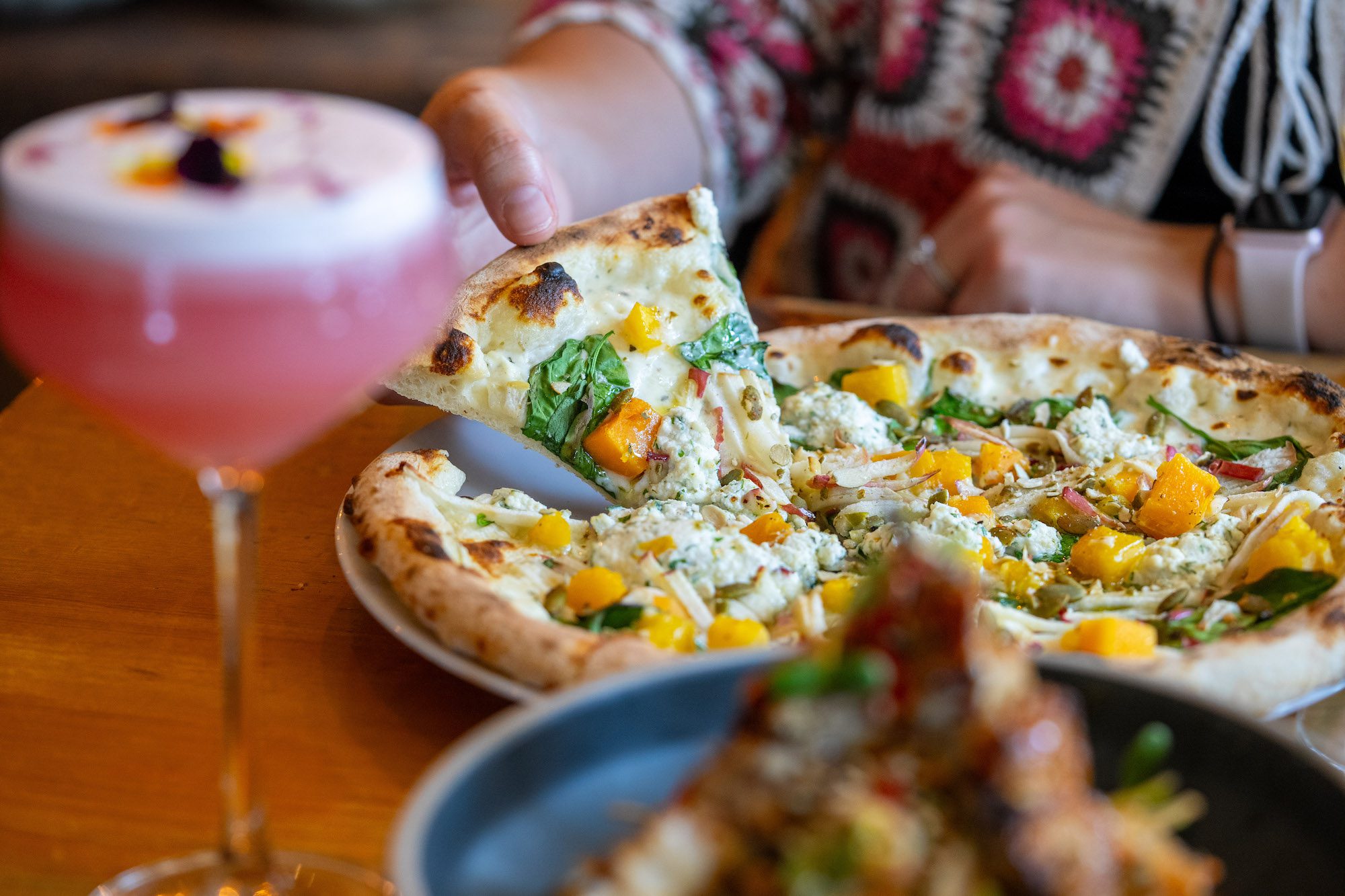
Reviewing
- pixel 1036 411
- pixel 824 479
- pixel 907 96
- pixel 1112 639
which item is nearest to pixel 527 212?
pixel 824 479

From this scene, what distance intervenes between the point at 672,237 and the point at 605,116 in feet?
4.76

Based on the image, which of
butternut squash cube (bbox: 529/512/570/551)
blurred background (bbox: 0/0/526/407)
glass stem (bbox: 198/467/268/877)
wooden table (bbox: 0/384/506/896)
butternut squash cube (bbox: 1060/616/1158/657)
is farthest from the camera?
blurred background (bbox: 0/0/526/407)

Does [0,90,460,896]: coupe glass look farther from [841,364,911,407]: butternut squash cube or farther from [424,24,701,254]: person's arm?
[841,364,911,407]: butternut squash cube

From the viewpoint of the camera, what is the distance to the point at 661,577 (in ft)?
5.32

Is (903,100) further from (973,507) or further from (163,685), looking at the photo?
(163,685)

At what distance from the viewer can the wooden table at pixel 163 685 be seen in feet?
4.34

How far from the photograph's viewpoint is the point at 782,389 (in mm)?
2400

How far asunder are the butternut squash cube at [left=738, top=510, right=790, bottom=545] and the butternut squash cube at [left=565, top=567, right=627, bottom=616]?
0.89 ft

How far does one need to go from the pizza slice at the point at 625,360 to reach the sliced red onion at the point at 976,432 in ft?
1.06

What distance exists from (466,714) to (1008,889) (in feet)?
2.76

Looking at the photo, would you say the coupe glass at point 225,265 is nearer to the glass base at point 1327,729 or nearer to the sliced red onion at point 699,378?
the sliced red onion at point 699,378

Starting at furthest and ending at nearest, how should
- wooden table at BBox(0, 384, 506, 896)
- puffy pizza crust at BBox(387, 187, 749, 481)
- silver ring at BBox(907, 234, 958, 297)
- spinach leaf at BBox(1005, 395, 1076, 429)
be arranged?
silver ring at BBox(907, 234, 958, 297) → spinach leaf at BBox(1005, 395, 1076, 429) → puffy pizza crust at BBox(387, 187, 749, 481) → wooden table at BBox(0, 384, 506, 896)

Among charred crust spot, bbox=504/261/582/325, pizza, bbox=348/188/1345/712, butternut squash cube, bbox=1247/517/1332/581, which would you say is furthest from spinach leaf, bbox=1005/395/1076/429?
charred crust spot, bbox=504/261/582/325

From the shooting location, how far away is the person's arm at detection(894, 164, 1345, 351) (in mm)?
3277
